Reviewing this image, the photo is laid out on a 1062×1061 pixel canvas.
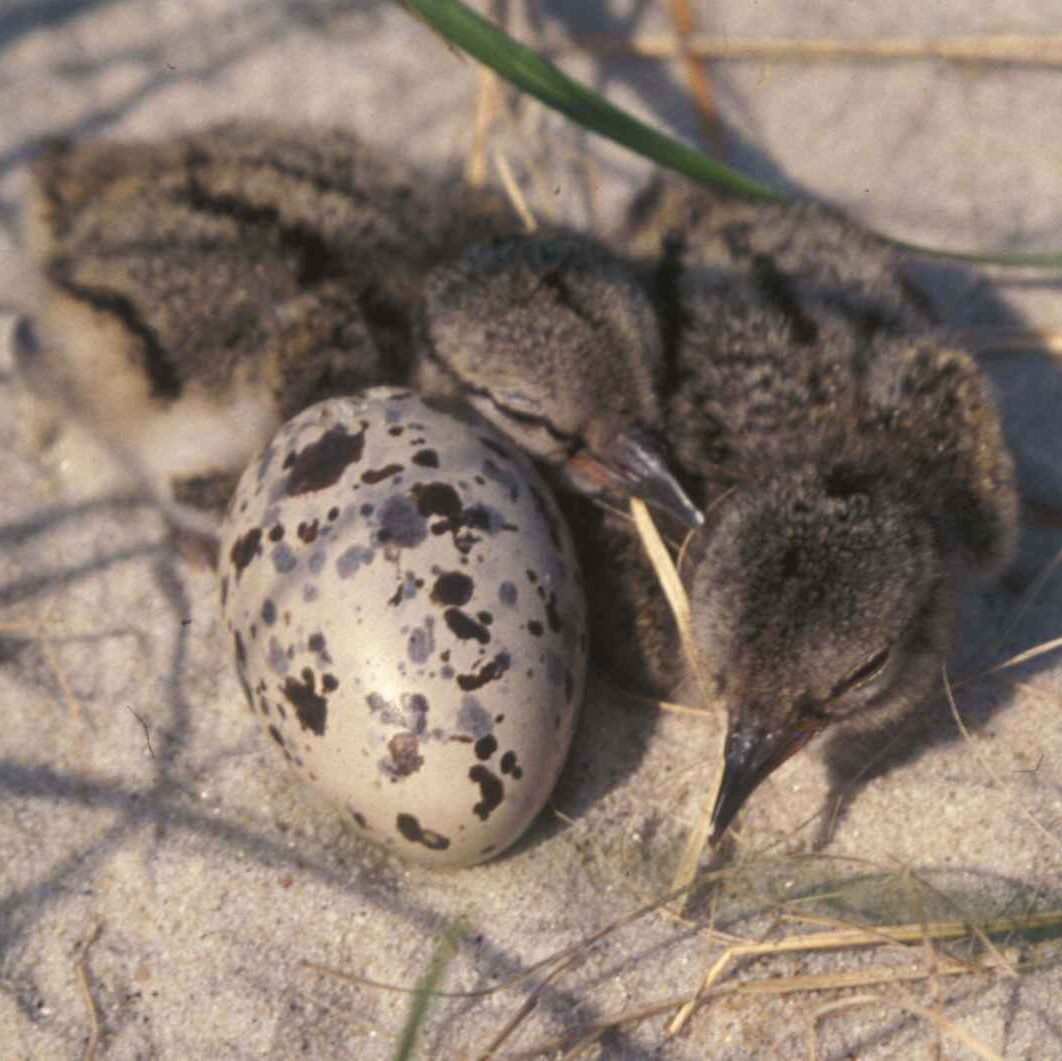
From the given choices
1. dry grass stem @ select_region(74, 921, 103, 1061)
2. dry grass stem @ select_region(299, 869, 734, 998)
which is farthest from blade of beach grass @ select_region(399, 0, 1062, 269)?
dry grass stem @ select_region(74, 921, 103, 1061)

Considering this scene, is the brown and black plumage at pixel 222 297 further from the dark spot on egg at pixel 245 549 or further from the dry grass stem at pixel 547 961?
the dry grass stem at pixel 547 961

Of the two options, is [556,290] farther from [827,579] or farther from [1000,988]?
[1000,988]

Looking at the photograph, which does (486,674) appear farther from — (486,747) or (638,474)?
(638,474)

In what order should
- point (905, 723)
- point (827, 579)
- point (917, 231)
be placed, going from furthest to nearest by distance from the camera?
point (917, 231)
point (905, 723)
point (827, 579)

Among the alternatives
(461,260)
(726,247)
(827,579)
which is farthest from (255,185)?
(827,579)

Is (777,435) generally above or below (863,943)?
above

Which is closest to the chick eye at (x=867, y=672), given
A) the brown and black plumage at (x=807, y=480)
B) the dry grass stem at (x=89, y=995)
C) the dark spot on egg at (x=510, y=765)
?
the brown and black plumage at (x=807, y=480)
